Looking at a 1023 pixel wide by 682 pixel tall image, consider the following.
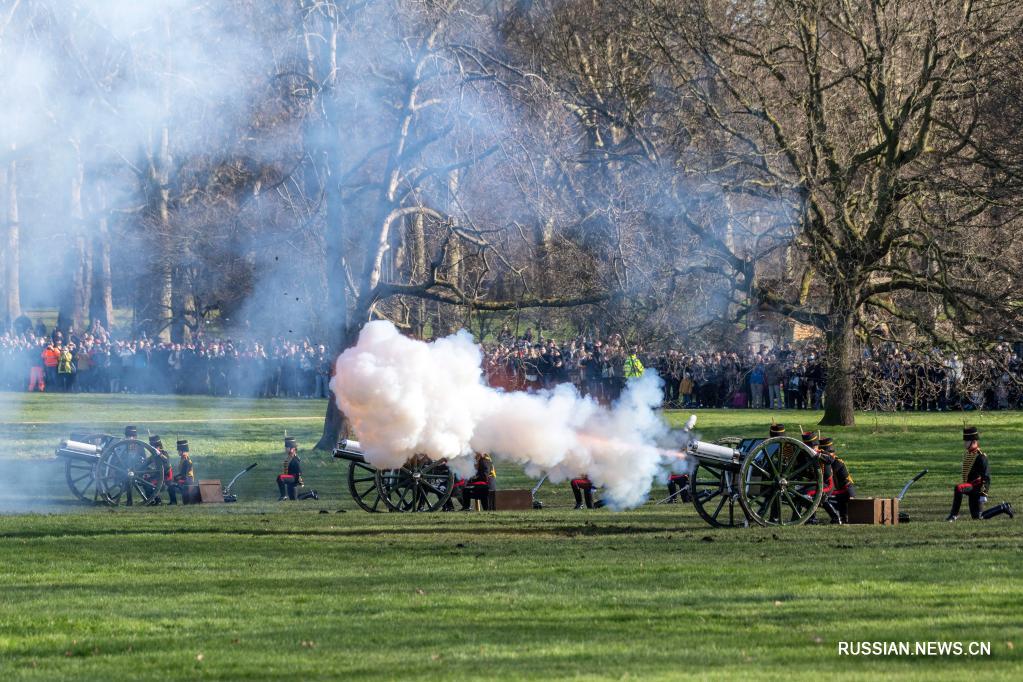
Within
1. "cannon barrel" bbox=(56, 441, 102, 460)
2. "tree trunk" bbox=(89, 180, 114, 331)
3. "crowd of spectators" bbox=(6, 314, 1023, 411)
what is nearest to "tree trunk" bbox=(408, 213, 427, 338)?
"crowd of spectators" bbox=(6, 314, 1023, 411)

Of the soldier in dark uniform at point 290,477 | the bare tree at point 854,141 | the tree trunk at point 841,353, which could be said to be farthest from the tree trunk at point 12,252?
the tree trunk at point 841,353

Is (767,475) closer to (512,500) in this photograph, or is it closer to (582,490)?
(582,490)

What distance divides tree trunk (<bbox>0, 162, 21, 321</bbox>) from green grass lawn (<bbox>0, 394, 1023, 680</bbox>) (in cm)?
450

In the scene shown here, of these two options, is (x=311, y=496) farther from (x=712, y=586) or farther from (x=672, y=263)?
(x=712, y=586)

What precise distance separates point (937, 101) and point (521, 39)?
9.36 meters

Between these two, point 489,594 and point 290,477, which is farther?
point 290,477

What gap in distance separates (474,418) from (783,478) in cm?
423

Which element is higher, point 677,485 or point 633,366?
point 633,366

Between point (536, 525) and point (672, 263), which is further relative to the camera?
point (672, 263)

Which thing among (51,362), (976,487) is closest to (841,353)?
(976,487)

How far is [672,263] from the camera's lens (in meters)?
32.0

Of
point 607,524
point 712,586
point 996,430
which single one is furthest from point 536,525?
point 996,430

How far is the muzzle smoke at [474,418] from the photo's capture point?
19906mm

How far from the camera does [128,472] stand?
25266mm
